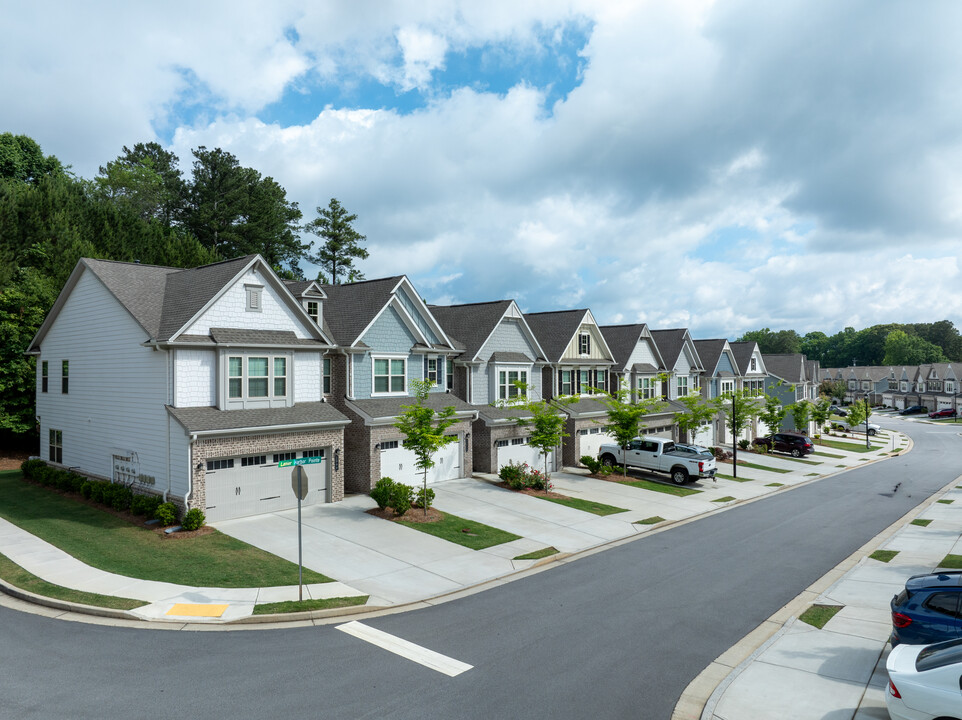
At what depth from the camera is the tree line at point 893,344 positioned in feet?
506

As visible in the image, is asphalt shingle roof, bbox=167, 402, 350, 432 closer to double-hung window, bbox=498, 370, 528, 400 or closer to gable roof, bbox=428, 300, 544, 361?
gable roof, bbox=428, 300, 544, 361

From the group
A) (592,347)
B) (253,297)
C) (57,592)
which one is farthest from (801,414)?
(57,592)

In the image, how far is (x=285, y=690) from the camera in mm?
9938

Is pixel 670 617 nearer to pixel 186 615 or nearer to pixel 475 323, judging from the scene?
pixel 186 615

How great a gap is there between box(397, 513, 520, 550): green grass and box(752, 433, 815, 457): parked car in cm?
3710

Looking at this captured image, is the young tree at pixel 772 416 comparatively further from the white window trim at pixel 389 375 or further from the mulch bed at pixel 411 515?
the mulch bed at pixel 411 515

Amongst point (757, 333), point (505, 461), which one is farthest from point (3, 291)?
point (757, 333)

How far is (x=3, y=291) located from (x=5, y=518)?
18.3m

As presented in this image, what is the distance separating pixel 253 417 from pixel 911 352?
573ft

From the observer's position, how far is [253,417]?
22422 mm

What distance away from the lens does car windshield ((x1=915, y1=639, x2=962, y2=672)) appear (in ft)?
26.2

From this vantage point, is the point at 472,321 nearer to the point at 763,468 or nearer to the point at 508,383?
the point at 508,383

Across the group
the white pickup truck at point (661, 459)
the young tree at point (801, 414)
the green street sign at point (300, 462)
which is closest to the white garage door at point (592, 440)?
the white pickup truck at point (661, 459)

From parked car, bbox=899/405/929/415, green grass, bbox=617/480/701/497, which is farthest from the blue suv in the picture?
parked car, bbox=899/405/929/415
